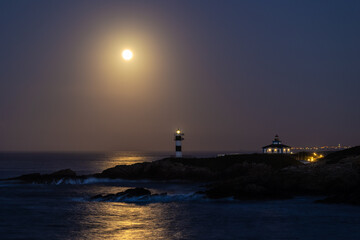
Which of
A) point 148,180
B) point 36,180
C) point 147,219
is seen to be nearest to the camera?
point 147,219

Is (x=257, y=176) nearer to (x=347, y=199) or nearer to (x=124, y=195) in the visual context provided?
(x=347, y=199)

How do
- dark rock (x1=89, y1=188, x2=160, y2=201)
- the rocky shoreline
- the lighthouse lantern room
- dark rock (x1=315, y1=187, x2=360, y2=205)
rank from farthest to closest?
the lighthouse lantern room
dark rock (x1=89, y1=188, x2=160, y2=201)
the rocky shoreline
dark rock (x1=315, y1=187, x2=360, y2=205)

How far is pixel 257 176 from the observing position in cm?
4334

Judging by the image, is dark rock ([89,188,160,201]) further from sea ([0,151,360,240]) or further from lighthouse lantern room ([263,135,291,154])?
lighthouse lantern room ([263,135,291,154])

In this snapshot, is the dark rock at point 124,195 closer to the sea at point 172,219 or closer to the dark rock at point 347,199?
the sea at point 172,219

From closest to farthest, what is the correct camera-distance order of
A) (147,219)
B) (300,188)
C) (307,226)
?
(307,226) → (147,219) → (300,188)

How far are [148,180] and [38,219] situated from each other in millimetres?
32717

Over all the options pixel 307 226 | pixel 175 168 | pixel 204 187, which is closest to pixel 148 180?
pixel 175 168

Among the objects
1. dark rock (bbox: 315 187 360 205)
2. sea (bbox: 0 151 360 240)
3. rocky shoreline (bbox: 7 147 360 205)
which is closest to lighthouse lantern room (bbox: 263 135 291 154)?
rocky shoreline (bbox: 7 147 360 205)

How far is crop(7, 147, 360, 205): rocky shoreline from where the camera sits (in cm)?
4097

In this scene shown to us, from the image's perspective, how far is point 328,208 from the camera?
115 feet

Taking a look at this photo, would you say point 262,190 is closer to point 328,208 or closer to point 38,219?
point 328,208

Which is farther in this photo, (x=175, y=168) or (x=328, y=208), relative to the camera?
(x=175, y=168)

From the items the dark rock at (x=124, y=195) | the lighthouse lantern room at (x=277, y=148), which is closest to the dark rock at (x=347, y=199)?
the dark rock at (x=124, y=195)
